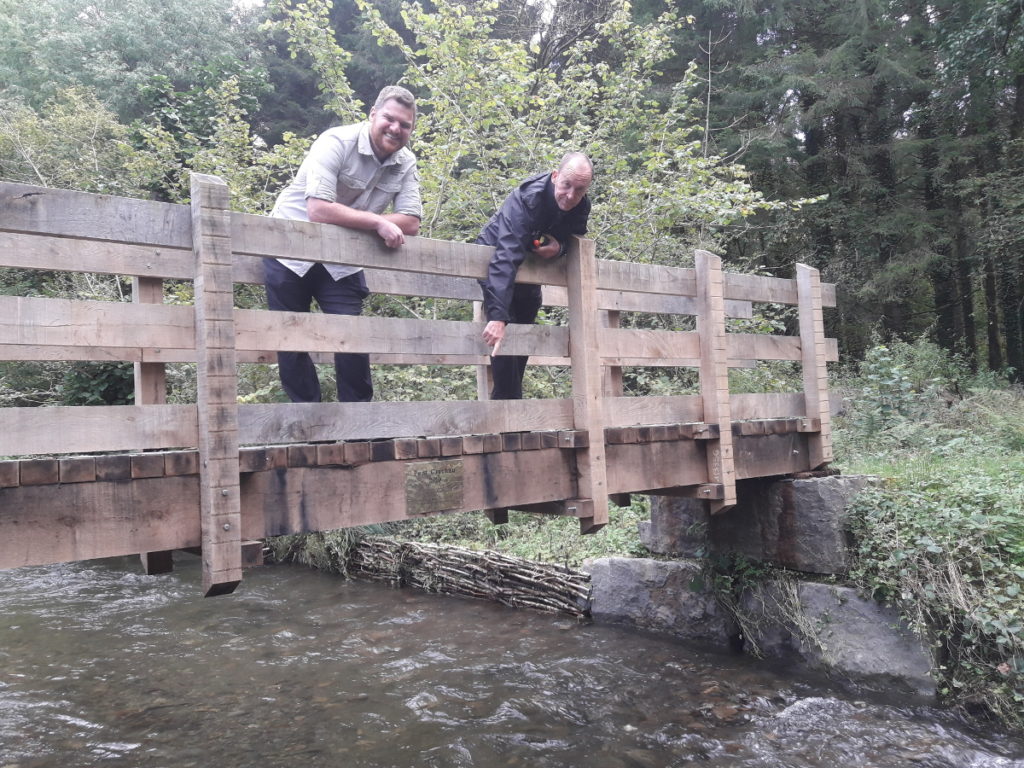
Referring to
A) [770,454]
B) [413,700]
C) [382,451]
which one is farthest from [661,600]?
[382,451]

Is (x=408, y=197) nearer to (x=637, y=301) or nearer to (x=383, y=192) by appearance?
(x=383, y=192)

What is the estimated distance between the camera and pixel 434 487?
3.75m

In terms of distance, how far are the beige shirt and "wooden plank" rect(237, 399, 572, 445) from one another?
0.88 m

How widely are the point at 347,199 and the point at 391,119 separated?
1.59ft

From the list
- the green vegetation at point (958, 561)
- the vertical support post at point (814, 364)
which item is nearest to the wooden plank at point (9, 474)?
the green vegetation at point (958, 561)

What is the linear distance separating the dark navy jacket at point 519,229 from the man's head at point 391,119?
645 millimetres

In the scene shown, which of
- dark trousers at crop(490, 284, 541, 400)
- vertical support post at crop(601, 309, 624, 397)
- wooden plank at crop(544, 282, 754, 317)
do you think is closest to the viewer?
dark trousers at crop(490, 284, 541, 400)

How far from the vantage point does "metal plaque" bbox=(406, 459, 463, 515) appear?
12.1 ft

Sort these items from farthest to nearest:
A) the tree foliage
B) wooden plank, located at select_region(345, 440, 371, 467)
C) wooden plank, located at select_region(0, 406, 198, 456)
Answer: the tree foliage
wooden plank, located at select_region(345, 440, 371, 467)
wooden plank, located at select_region(0, 406, 198, 456)

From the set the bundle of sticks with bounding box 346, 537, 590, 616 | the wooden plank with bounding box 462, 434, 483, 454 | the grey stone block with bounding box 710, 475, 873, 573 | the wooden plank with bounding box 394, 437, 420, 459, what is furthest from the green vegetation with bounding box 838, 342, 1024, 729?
the wooden plank with bounding box 394, 437, 420, 459

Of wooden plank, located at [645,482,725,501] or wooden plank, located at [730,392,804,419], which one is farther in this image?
wooden plank, located at [730,392,804,419]

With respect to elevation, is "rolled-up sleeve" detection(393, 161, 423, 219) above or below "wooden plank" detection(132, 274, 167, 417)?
above

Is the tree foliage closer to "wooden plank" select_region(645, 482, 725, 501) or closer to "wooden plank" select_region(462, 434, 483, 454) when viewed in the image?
"wooden plank" select_region(645, 482, 725, 501)

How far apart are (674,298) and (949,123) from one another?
12.8 meters
